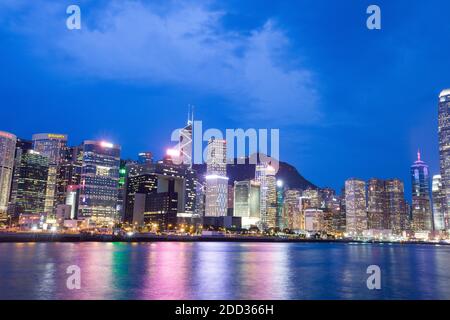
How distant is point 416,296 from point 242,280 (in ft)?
51.2

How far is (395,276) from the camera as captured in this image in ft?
164

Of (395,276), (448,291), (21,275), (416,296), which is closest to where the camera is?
(416,296)
